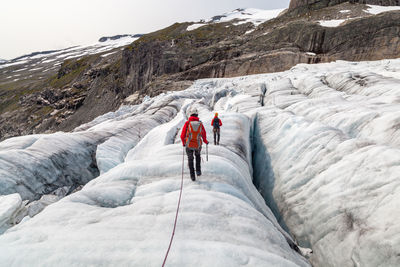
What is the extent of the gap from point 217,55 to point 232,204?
59.2 m

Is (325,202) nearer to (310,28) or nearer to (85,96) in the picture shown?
(310,28)

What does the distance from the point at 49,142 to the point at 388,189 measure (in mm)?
15501

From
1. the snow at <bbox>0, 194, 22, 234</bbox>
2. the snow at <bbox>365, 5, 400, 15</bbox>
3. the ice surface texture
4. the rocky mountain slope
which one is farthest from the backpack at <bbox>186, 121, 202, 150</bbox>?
the snow at <bbox>365, 5, 400, 15</bbox>

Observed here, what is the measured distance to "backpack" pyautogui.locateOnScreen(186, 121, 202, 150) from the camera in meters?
5.77

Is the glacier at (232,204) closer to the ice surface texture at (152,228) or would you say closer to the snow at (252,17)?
the ice surface texture at (152,228)

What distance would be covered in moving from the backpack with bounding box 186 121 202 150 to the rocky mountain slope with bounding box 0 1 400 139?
157ft

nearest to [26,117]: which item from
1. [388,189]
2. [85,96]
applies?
[85,96]

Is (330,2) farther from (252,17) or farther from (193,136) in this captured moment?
(193,136)

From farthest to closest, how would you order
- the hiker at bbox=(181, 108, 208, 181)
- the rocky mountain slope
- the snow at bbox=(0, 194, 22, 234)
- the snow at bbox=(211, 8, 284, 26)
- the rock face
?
the snow at bbox=(211, 8, 284, 26) < the rock face < the rocky mountain slope < the snow at bbox=(0, 194, 22, 234) < the hiker at bbox=(181, 108, 208, 181)

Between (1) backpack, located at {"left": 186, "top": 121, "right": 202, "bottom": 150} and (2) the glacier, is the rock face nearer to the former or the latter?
(2) the glacier

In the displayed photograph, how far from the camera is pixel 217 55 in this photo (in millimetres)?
58844

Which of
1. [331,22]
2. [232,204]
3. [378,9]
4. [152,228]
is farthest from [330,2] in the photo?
[152,228]

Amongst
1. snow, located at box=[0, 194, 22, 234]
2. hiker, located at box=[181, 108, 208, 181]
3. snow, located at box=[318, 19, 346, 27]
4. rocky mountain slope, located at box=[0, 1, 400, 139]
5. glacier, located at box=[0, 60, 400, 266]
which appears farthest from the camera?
snow, located at box=[318, 19, 346, 27]

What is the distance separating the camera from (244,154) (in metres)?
9.96
